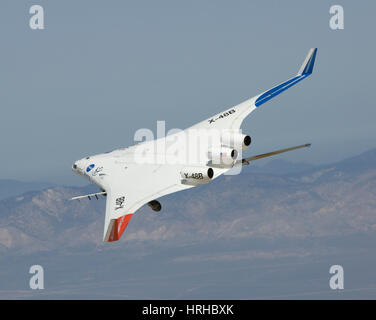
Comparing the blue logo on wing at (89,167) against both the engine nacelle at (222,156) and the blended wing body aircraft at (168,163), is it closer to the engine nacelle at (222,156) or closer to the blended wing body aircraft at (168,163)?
the blended wing body aircraft at (168,163)

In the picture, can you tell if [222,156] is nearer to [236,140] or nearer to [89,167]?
[236,140]

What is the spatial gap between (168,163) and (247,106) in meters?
7.69

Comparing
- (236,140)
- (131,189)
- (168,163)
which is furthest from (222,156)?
(131,189)

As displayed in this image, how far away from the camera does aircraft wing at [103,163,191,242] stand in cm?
4244

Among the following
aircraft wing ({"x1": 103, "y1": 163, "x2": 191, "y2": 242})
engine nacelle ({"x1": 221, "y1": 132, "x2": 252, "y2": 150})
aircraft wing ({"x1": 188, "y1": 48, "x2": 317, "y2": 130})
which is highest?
aircraft wing ({"x1": 188, "y1": 48, "x2": 317, "y2": 130})

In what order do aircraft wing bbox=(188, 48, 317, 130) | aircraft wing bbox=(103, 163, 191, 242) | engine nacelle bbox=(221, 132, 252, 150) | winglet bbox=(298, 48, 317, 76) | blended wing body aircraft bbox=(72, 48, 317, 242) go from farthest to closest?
1. winglet bbox=(298, 48, 317, 76)
2. aircraft wing bbox=(188, 48, 317, 130)
3. engine nacelle bbox=(221, 132, 252, 150)
4. blended wing body aircraft bbox=(72, 48, 317, 242)
5. aircraft wing bbox=(103, 163, 191, 242)

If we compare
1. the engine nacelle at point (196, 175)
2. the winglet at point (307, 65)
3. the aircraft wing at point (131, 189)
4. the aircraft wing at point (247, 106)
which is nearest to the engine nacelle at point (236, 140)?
the aircraft wing at point (247, 106)

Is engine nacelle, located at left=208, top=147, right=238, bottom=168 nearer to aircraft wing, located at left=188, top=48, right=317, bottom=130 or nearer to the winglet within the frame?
aircraft wing, located at left=188, top=48, right=317, bottom=130

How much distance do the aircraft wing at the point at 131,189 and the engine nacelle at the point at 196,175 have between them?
508 millimetres

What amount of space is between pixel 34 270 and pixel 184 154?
45.6 feet

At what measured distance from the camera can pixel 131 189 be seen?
149ft

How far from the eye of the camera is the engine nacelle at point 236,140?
46.0 meters

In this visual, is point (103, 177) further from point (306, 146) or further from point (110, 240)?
point (306, 146)

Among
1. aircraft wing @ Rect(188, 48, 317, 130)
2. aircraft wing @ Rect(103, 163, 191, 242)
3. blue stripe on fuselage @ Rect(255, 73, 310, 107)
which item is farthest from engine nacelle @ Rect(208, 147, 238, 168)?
blue stripe on fuselage @ Rect(255, 73, 310, 107)
